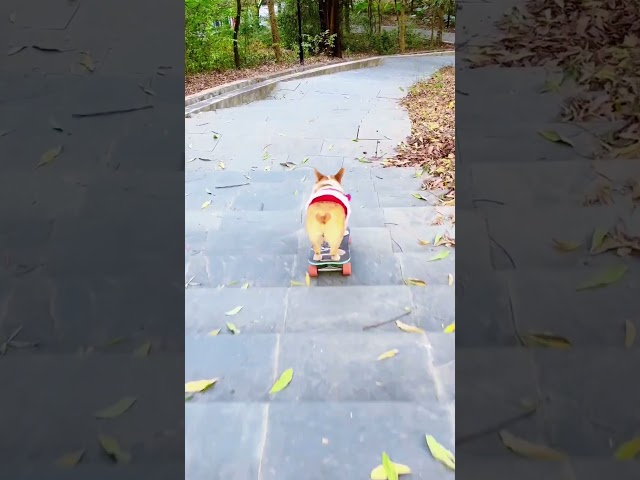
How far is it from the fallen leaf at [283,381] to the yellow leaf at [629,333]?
1049 mm

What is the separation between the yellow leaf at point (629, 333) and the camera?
1.92 meters

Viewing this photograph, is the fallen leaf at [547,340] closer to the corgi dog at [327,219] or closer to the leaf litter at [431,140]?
the corgi dog at [327,219]

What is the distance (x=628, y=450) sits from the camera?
5.06ft
